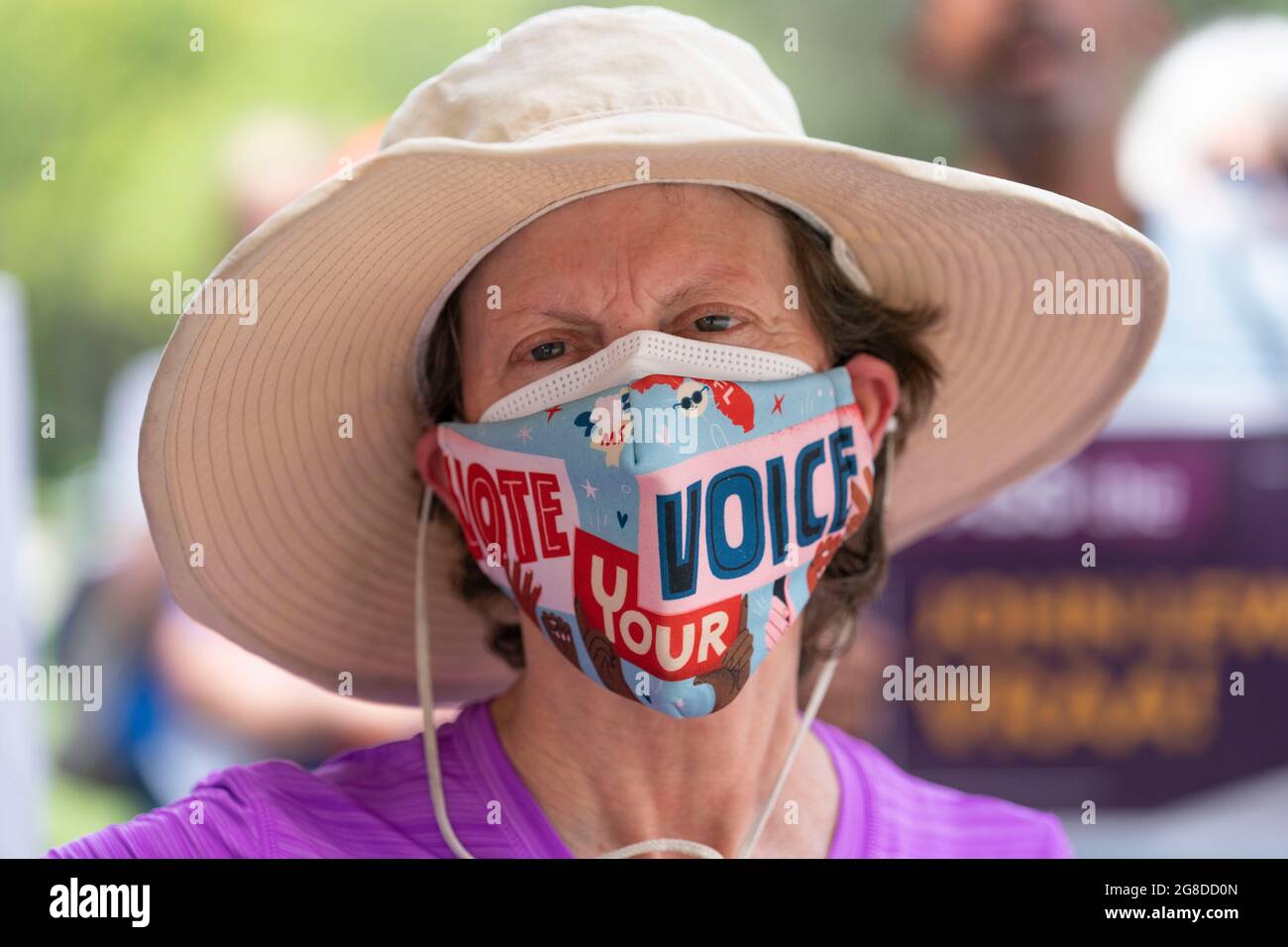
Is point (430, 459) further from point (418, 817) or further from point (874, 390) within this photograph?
point (874, 390)

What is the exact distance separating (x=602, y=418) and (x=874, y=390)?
1.46 ft

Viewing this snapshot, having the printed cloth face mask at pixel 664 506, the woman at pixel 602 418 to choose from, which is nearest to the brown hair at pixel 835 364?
the woman at pixel 602 418

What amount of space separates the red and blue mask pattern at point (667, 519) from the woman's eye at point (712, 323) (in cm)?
8

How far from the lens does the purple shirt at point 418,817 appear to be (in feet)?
5.31

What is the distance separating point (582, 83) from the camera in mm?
1592

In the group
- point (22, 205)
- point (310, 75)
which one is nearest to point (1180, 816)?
point (310, 75)

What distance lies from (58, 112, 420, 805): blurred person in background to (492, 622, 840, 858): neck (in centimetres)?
198

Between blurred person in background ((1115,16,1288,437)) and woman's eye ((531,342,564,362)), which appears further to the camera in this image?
blurred person in background ((1115,16,1288,437))

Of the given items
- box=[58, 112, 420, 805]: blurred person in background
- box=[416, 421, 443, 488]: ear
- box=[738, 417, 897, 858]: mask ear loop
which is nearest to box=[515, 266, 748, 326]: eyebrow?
box=[416, 421, 443, 488]: ear

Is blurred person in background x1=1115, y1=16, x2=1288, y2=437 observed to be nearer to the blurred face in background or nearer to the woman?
the blurred face in background

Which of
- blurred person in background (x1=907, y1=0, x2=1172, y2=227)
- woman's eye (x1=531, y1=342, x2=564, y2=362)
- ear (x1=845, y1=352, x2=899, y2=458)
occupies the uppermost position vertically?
blurred person in background (x1=907, y1=0, x2=1172, y2=227)

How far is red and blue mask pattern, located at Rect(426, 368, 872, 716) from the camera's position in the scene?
153 cm

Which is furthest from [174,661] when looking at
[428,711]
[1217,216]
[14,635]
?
[1217,216]
